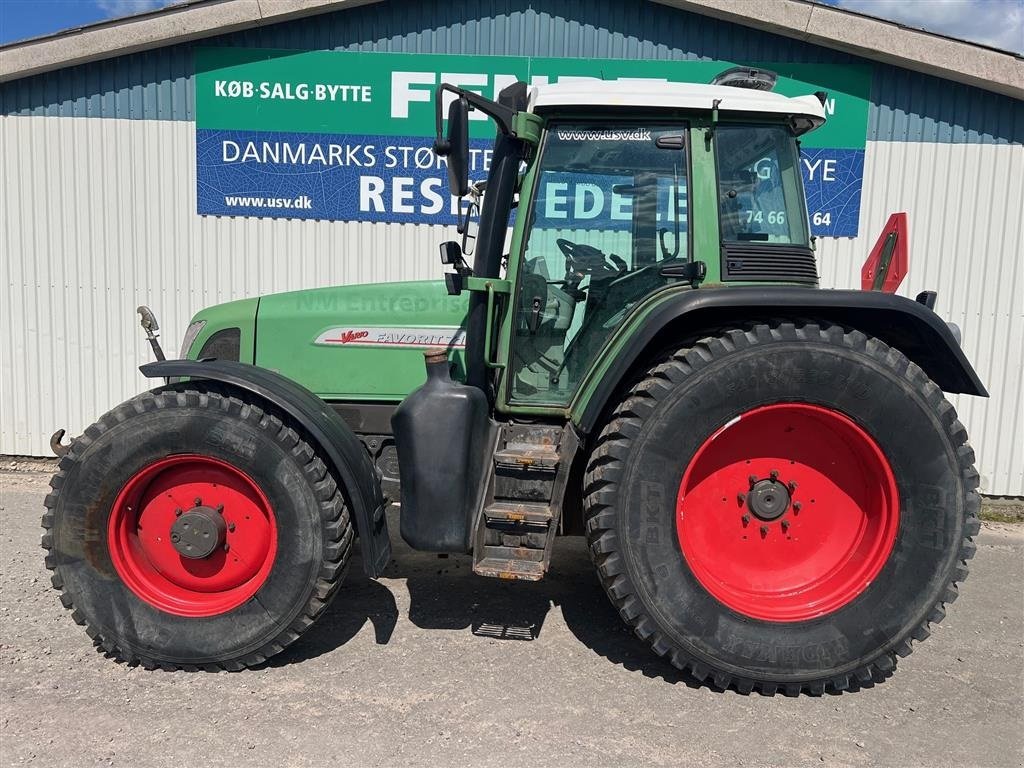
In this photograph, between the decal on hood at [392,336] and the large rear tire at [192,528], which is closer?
the large rear tire at [192,528]

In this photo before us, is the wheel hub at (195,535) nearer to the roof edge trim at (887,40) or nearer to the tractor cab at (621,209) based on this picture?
the tractor cab at (621,209)

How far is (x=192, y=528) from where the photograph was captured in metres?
2.78

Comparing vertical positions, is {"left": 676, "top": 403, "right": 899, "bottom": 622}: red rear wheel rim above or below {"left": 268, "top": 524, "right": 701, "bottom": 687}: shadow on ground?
above

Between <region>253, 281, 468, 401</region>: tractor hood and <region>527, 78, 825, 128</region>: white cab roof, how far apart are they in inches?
40.2

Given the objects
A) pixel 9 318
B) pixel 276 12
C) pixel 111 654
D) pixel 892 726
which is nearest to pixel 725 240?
pixel 892 726

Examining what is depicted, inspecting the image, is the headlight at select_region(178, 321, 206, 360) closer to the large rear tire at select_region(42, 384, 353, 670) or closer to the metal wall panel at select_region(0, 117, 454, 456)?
the large rear tire at select_region(42, 384, 353, 670)

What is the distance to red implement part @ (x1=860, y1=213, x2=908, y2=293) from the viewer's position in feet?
10.7

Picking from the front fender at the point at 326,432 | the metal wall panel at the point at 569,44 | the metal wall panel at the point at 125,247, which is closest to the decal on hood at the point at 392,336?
the front fender at the point at 326,432

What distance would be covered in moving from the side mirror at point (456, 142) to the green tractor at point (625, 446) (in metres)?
0.01

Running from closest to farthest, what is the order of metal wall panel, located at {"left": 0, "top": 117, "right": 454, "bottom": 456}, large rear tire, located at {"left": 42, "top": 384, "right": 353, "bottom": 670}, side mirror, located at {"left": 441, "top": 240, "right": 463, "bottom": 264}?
large rear tire, located at {"left": 42, "top": 384, "right": 353, "bottom": 670}
side mirror, located at {"left": 441, "top": 240, "right": 463, "bottom": 264}
metal wall panel, located at {"left": 0, "top": 117, "right": 454, "bottom": 456}

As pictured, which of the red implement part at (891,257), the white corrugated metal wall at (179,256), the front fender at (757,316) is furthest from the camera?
the white corrugated metal wall at (179,256)

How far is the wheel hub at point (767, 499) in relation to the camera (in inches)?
113

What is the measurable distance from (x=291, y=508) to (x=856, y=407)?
2160mm

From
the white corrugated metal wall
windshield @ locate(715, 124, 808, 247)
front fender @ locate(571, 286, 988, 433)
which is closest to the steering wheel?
front fender @ locate(571, 286, 988, 433)
